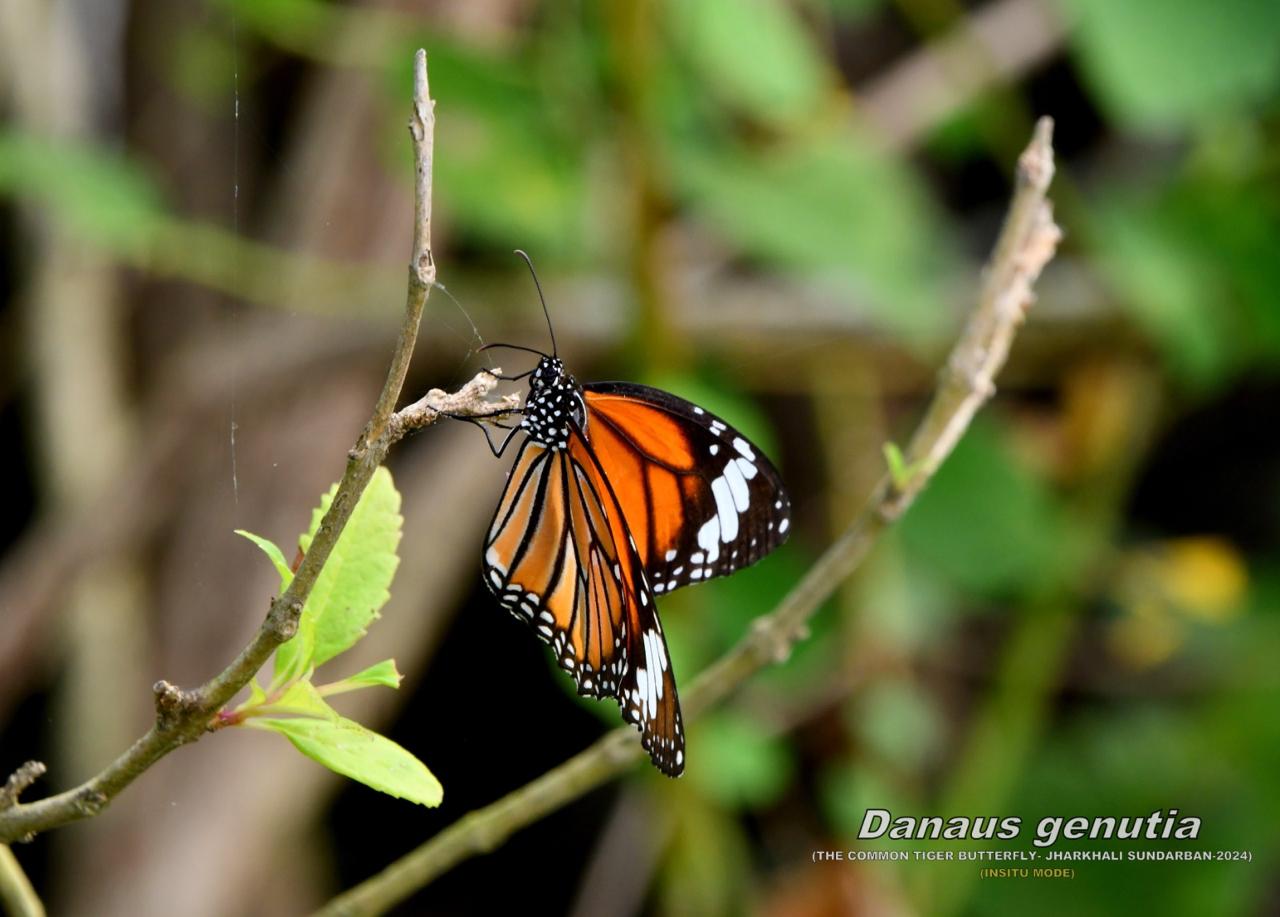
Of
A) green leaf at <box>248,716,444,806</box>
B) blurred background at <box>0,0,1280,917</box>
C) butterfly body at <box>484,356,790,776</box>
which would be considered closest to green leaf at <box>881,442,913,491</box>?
butterfly body at <box>484,356,790,776</box>

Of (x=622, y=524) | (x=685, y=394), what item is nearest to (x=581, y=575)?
(x=622, y=524)

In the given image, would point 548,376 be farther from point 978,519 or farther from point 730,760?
point 978,519

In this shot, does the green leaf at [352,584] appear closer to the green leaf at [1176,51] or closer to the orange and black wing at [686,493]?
the orange and black wing at [686,493]

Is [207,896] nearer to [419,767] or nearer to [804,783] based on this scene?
[804,783]

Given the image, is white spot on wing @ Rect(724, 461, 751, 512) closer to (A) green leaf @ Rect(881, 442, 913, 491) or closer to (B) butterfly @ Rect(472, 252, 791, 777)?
(B) butterfly @ Rect(472, 252, 791, 777)

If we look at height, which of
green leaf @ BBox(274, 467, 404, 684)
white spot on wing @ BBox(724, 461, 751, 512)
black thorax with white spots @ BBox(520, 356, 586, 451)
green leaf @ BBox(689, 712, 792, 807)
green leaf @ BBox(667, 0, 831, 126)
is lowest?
green leaf @ BBox(274, 467, 404, 684)

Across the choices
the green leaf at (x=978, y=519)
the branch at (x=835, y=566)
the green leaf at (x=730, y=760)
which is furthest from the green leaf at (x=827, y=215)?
the branch at (x=835, y=566)
